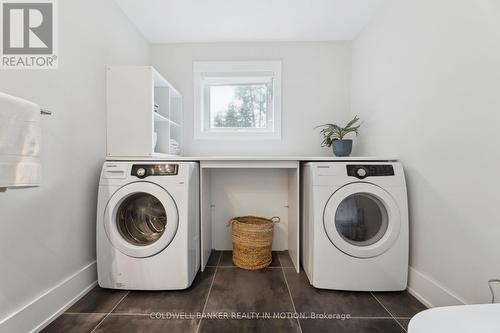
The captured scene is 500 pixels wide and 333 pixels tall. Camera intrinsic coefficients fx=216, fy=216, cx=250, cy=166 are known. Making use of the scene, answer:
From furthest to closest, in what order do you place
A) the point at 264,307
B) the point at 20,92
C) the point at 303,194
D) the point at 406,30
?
the point at 303,194 → the point at 406,30 → the point at 264,307 → the point at 20,92

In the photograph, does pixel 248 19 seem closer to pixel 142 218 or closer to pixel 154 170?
pixel 154 170

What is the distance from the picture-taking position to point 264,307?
124 cm

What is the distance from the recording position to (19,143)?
0.85 meters

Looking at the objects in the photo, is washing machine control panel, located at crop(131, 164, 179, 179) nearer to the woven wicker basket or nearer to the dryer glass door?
the dryer glass door

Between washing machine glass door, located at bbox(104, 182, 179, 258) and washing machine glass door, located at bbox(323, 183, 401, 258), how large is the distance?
0.99 metres

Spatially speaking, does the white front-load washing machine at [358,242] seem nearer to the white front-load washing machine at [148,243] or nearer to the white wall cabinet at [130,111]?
the white front-load washing machine at [148,243]

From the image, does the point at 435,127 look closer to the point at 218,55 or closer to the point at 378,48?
the point at 378,48

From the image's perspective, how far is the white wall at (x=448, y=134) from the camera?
3.14 ft

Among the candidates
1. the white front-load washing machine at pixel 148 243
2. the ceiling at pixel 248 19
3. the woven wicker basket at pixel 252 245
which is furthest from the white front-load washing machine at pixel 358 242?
the ceiling at pixel 248 19

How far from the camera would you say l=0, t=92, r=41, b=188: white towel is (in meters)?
0.80

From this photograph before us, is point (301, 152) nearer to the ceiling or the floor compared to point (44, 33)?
nearer to the floor

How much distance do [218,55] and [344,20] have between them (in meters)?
1.22

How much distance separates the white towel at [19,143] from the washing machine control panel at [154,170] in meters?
0.51

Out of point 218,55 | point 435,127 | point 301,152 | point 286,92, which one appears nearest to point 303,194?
point 301,152
